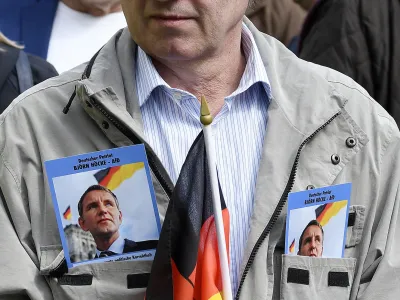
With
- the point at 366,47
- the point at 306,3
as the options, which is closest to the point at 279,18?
the point at 306,3

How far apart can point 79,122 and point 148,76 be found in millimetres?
255

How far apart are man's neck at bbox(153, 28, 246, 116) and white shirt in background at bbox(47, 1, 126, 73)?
6.24 ft

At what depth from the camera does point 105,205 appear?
3.22m

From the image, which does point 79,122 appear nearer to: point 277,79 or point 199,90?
point 199,90

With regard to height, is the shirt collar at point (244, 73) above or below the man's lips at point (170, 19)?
below

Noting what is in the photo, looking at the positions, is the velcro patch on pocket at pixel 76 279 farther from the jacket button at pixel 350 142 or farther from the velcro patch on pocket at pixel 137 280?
the jacket button at pixel 350 142

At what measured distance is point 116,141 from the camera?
3297mm

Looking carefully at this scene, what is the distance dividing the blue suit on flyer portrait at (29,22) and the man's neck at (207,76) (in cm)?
197

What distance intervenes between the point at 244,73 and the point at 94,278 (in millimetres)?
804

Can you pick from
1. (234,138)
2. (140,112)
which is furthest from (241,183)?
(140,112)

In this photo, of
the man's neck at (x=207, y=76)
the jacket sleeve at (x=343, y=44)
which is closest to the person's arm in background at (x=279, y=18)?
the jacket sleeve at (x=343, y=44)

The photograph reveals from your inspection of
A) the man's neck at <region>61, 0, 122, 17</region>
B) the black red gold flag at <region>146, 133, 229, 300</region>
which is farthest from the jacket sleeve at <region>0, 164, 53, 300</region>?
the man's neck at <region>61, 0, 122, 17</region>

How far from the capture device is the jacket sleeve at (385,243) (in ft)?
Result: 11.1

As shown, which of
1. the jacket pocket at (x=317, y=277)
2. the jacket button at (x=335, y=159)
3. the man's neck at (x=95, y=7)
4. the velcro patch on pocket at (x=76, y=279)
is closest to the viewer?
the velcro patch on pocket at (x=76, y=279)
